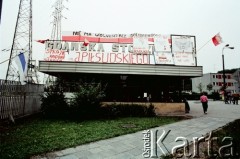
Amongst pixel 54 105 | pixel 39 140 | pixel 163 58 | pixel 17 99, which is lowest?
pixel 39 140

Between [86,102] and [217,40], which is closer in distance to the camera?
[86,102]

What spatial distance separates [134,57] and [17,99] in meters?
8.95

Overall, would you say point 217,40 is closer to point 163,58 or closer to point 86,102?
point 163,58

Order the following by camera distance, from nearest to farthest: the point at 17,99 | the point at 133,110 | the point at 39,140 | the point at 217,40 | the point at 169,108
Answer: the point at 39,140 → the point at 17,99 → the point at 133,110 → the point at 217,40 → the point at 169,108

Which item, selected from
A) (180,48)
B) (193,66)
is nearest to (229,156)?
(193,66)

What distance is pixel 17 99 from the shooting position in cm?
1102

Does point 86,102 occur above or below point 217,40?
below

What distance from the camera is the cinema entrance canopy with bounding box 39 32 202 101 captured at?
1515 cm

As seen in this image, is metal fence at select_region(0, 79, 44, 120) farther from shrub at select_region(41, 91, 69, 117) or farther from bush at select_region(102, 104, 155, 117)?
bush at select_region(102, 104, 155, 117)

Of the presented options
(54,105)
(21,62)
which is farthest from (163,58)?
(21,62)

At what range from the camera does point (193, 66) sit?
14.6 meters

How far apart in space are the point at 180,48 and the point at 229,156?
491 inches

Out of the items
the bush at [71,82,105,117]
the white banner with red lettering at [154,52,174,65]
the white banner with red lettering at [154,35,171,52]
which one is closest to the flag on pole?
the bush at [71,82,105,117]

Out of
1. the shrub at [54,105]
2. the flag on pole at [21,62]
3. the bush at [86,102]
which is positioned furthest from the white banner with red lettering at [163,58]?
the flag on pole at [21,62]
